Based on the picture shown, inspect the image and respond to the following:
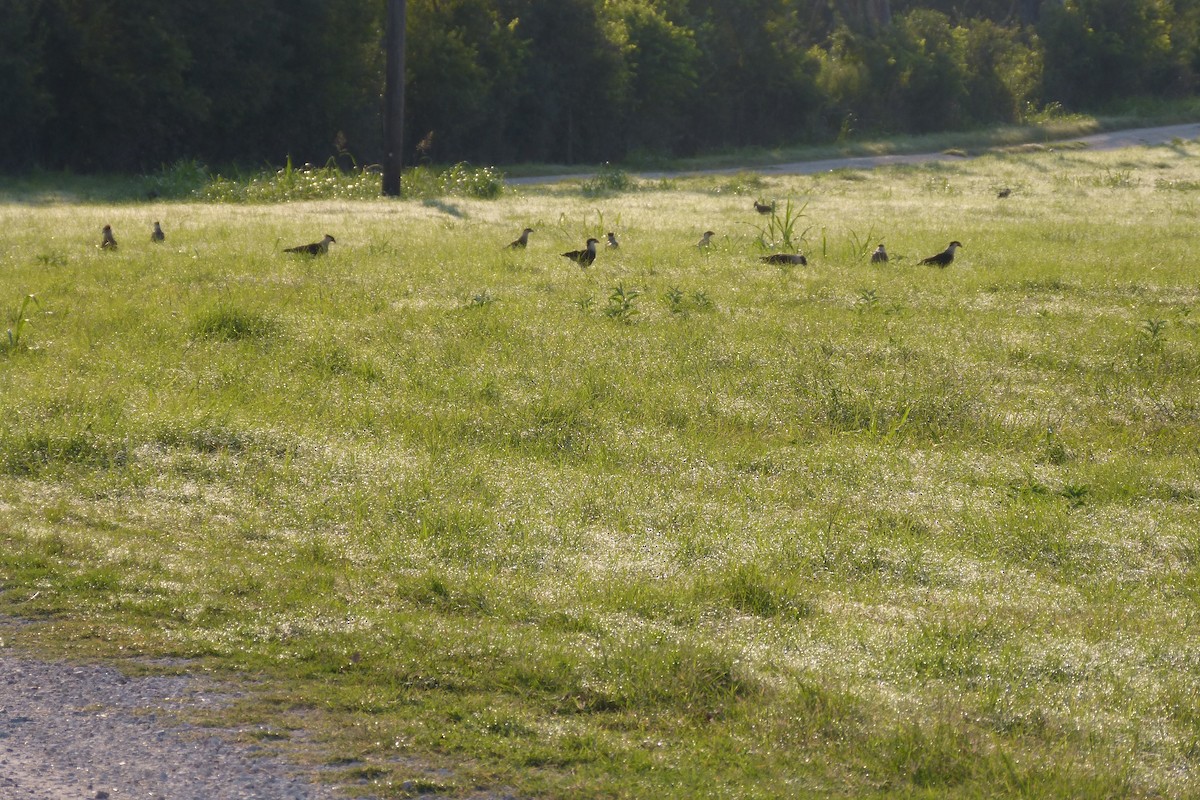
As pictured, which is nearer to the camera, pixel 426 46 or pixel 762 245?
pixel 762 245

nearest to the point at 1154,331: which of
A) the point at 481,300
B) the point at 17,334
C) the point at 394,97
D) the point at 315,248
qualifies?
the point at 481,300

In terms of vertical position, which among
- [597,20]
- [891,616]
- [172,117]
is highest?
[597,20]

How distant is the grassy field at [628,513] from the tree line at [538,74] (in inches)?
619

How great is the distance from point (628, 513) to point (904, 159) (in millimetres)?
30780

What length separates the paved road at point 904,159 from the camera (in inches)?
1225

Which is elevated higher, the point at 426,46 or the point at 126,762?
the point at 426,46

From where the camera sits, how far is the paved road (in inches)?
1225

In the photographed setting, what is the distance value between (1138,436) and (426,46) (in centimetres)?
2747

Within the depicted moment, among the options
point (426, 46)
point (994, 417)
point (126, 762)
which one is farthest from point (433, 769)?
point (426, 46)

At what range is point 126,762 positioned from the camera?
12.4 ft

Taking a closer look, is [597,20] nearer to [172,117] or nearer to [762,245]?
[172,117]

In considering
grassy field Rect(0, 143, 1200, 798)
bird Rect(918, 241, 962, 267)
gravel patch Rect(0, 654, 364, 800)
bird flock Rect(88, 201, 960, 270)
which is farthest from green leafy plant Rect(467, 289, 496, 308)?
gravel patch Rect(0, 654, 364, 800)

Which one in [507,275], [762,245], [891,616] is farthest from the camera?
[762,245]

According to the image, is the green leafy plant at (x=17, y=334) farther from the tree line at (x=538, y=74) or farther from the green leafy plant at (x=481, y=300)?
the tree line at (x=538, y=74)
